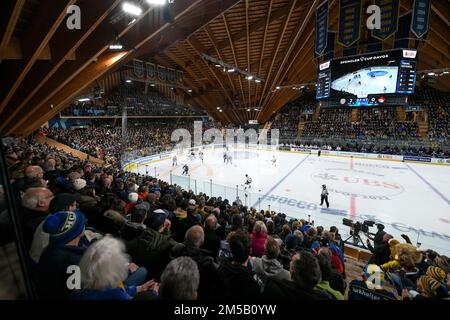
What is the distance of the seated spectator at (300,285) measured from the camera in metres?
1.68

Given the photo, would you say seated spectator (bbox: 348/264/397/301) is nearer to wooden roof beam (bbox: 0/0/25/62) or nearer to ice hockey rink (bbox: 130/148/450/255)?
ice hockey rink (bbox: 130/148/450/255)

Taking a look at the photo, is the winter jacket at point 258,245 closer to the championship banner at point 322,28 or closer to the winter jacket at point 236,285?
the winter jacket at point 236,285

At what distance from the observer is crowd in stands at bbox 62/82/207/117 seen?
2586 cm

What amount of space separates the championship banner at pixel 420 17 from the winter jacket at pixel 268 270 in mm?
13775

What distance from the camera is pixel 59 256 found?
6.02 ft

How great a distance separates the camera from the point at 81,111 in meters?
25.1

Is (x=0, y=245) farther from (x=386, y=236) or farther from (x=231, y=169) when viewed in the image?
(x=231, y=169)

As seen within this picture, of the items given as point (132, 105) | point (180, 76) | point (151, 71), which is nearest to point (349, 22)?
point (151, 71)

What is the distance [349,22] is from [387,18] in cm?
163

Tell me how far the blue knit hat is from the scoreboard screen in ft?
48.3

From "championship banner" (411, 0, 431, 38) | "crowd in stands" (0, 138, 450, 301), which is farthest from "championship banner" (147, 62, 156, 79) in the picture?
"crowd in stands" (0, 138, 450, 301)
